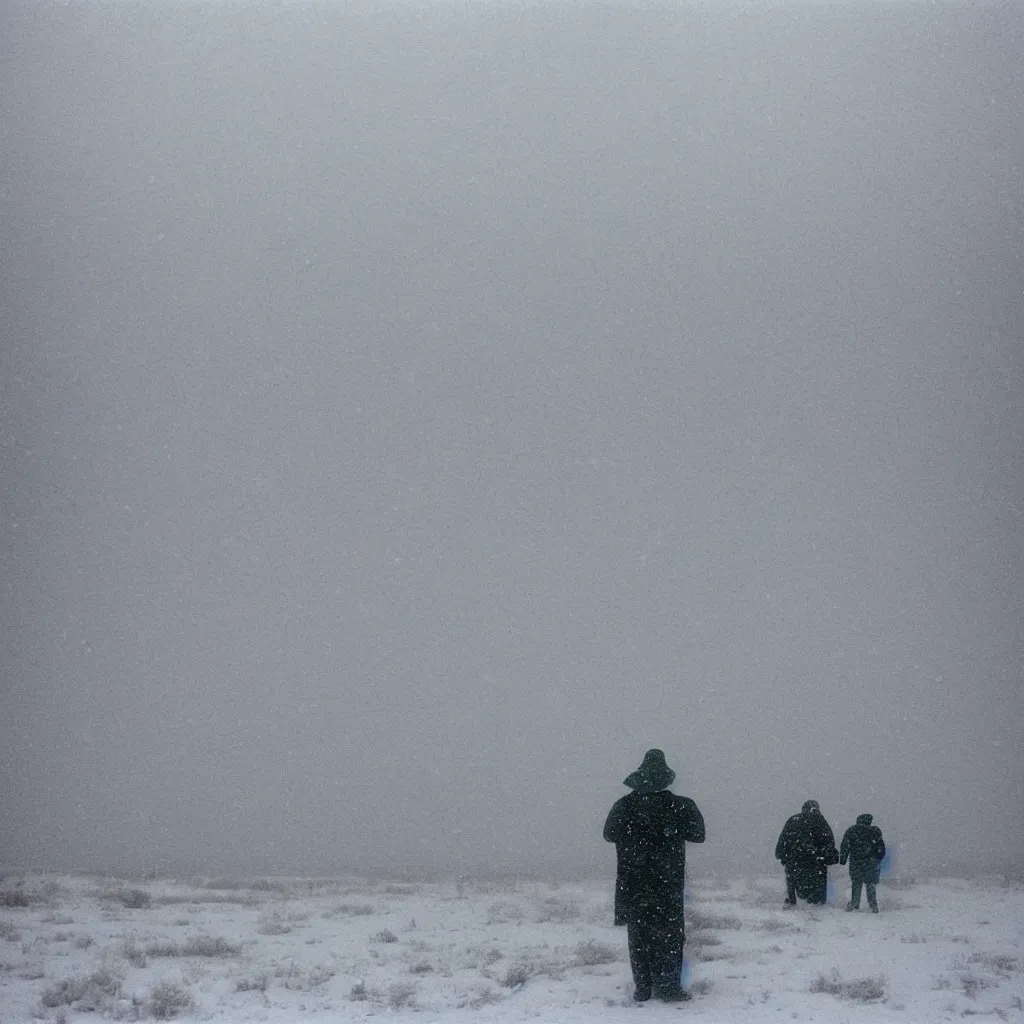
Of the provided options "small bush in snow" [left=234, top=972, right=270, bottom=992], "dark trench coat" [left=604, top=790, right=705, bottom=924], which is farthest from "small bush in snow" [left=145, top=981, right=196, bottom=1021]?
"dark trench coat" [left=604, top=790, right=705, bottom=924]

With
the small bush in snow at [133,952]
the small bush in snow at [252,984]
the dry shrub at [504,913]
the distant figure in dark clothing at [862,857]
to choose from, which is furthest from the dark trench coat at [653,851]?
the distant figure in dark clothing at [862,857]

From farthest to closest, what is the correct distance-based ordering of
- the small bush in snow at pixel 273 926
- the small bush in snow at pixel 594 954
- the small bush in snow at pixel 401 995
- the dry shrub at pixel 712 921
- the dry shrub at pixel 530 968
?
the dry shrub at pixel 712 921 < the small bush in snow at pixel 273 926 < the small bush in snow at pixel 594 954 < the dry shrub at pixel 530 968 < the small bush in snow at pixel 401 995

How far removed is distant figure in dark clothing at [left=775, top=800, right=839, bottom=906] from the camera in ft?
49.9

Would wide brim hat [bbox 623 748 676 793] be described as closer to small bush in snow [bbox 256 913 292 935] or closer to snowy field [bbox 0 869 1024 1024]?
snowy field [bbox 0 869 1024 1024]

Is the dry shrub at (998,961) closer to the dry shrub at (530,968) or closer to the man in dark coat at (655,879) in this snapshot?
the man in dark coat at (655,879)

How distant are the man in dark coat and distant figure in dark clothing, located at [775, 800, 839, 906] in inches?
294

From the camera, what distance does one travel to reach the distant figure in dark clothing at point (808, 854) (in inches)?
598

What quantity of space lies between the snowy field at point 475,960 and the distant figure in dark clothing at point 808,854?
311 millimetres

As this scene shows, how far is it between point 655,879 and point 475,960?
127 inches

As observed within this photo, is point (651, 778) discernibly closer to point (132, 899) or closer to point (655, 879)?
point (655, 879)

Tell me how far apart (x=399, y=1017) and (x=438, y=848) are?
195ft

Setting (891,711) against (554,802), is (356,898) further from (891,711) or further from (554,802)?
(891,711)

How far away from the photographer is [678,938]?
27.5 feet

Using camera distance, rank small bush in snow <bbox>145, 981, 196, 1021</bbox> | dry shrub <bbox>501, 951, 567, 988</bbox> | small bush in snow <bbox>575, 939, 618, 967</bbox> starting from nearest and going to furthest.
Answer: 1. small bush in snow <bbox>145, 981, 196, 1021</bbox>
2. dry shrub <bbox>501, 951, 567, 988</bbox>
3. small bush in snow <bbox>575, 939, 618, 967</bbox>
